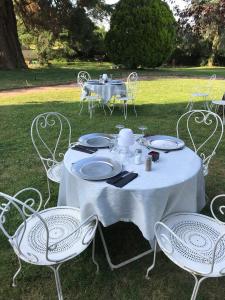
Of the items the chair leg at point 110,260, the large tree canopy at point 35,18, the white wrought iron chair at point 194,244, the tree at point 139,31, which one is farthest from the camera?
the tree at point 139,31

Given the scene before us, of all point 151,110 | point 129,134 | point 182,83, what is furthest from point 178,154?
point 182,83

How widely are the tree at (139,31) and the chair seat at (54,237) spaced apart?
1525cm

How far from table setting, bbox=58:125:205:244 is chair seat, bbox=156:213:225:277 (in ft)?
Answer: 0.28

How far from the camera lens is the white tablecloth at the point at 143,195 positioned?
196 centimetres

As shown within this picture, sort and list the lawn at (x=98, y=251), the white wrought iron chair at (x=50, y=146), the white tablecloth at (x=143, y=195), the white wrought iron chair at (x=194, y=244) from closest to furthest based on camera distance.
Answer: the white wrought iron chair at (x=194, y=244) < the white tablecloth at (x=143, y=195) < the lawn at (x=98, y=251) < the white wrought iron chair at (x=50, y=146)

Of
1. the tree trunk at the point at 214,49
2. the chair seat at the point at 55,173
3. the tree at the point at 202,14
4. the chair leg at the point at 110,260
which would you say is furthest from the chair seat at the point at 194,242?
the tree trunk at the point at 214,49

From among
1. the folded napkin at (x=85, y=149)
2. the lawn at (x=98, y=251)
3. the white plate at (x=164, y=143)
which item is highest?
the white plate at (x=164, y=143)

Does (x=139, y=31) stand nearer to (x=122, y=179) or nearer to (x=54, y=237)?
(x=122, y=179)

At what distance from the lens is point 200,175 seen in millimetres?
2375

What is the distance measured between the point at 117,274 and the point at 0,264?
3.02 ft

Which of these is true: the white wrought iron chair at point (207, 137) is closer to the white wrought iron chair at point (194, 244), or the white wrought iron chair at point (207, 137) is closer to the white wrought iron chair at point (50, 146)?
the white wrought iron chair at point (194, 244)

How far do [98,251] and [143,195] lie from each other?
88 cm

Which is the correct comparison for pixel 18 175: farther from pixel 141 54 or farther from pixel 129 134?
pixel 141 54

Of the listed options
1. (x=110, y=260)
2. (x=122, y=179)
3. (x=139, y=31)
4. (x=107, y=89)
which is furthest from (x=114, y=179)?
(x=139, y=31)
